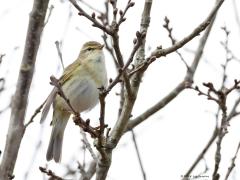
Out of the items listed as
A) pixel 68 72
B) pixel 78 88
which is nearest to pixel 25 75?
pixel 78 88

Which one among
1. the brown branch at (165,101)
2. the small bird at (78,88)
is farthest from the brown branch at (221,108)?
the small bird at (78,88)

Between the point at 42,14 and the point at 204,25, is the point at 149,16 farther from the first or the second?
the point at 42,14

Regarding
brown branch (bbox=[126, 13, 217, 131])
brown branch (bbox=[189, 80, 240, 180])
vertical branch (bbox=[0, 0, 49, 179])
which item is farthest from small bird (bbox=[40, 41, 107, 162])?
brown branch (bbox=[189, 80, 240, 180])

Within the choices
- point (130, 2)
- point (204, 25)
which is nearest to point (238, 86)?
point (204, 25)

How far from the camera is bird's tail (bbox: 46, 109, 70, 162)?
20.7ft

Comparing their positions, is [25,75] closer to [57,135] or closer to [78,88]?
[78,88]

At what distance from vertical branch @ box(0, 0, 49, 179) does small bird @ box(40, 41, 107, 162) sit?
2204 millimetres

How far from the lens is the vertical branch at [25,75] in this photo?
3.55m

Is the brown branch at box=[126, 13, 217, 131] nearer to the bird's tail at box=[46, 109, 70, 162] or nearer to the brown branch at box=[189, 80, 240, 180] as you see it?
the bird's tail at box=[46, 109, 70, 162]

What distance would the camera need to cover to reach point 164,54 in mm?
3262

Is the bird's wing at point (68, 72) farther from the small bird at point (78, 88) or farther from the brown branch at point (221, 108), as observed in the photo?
the brown branch at point (221, 108)

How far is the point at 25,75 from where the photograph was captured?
11.7 ft

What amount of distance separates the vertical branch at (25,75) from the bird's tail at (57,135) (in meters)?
2.73

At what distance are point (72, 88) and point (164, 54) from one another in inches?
120
